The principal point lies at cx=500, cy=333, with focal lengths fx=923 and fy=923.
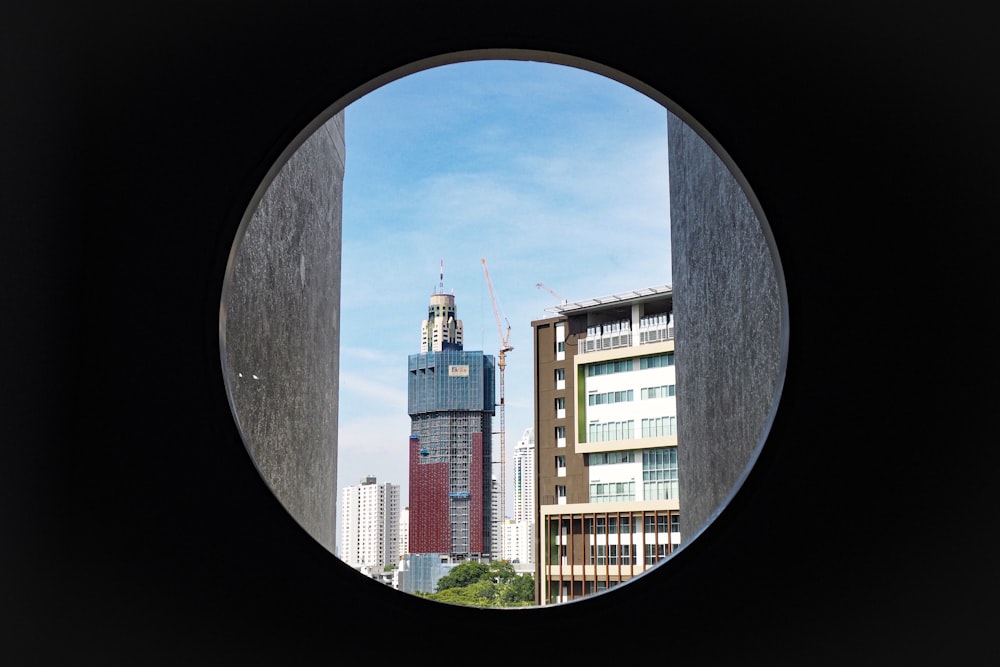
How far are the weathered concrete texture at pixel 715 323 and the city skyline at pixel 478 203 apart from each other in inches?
1474

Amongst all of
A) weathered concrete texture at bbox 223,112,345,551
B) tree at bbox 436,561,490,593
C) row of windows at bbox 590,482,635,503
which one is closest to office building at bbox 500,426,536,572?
tree at bbox 436,561,490,593

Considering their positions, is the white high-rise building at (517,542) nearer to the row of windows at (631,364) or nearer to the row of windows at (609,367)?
the row of windows at (609,367)

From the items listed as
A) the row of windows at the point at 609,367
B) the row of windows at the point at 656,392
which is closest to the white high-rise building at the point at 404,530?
the row of windows at the point at 609,367

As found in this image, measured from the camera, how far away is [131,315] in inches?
73.0

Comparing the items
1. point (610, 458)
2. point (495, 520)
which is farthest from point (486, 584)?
point (610, 458)

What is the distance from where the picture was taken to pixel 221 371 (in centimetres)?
183

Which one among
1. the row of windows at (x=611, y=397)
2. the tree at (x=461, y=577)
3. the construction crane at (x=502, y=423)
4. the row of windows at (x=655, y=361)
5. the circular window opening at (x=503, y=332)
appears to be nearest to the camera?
the circular window opening at (x=503, y=332)

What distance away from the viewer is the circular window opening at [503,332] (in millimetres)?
4359

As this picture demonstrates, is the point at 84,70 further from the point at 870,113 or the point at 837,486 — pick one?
the point at 837,486

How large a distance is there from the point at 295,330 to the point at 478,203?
42.0m

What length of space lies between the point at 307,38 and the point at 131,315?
0.67 meters

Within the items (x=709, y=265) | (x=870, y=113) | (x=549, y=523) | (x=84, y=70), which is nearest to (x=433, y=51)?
(x=84, y=70)

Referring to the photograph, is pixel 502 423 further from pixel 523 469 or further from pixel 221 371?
pixel 221 371

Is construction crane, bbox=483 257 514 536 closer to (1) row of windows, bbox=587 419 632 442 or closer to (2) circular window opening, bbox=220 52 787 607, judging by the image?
(2) circular window opening, bbox=220 52 787 607
